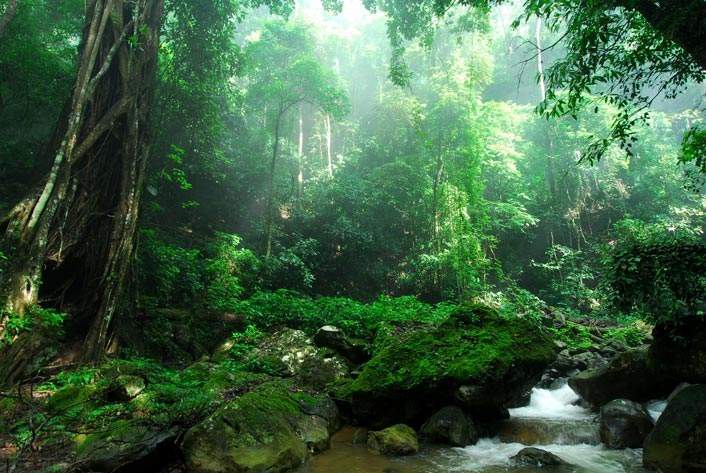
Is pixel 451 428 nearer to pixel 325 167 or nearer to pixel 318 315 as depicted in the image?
pixel 318 315

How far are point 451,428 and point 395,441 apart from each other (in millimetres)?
893

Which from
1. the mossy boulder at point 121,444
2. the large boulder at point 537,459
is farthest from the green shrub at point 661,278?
the mossy boulder at point 121,444

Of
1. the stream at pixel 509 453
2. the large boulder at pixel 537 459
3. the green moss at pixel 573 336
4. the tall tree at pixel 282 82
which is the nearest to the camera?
the stream at pixel 509 453

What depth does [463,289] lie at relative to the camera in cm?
1405

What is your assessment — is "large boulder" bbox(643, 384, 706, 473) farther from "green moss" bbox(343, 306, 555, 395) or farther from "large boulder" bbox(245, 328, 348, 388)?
"large boulder" bbox(245, 328, 348, 388)

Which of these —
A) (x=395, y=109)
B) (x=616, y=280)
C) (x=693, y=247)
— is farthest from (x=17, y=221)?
(x=395, y=109)

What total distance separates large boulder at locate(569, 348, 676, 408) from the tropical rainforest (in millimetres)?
34

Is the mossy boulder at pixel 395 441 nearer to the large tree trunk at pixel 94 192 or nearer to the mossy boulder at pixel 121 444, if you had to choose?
the mossy boulder at pixel 121 444

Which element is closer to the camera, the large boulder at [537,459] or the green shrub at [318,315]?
the large boulder at [537,459]

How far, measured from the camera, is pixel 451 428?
5520 millimetres

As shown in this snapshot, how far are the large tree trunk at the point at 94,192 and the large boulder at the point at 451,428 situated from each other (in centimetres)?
537

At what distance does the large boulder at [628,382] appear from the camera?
20.7 ft

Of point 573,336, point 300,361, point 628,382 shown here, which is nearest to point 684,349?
point 628,382

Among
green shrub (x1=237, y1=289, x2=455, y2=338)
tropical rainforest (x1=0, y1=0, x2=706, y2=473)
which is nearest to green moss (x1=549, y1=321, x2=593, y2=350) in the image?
tropical rainforest (x1=0, y1=0, x2=706, y2=473)
